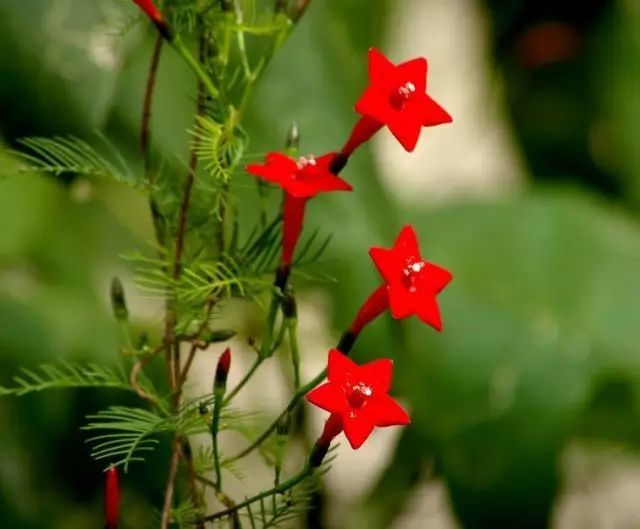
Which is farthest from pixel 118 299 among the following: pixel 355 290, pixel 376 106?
pixel 355 290

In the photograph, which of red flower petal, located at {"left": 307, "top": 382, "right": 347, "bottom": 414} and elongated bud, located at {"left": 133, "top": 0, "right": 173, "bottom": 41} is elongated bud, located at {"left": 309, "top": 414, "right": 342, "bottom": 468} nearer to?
red flower petal, located at {"left": 307, "top": 382, "right": 347, "bottom": 414}

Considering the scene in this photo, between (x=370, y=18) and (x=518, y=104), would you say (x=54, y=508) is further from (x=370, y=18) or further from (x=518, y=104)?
(x=518, y=104)

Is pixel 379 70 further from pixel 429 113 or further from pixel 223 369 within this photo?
pixel 223 369

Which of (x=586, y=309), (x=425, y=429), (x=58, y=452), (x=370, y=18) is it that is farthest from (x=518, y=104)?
(x=58, y=452)

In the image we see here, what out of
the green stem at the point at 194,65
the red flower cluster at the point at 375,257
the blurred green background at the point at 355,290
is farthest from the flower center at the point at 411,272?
the blurred green background at the point at 355,290

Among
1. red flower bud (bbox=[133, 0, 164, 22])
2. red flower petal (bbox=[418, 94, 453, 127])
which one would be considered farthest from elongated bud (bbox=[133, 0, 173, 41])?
red flower petal (bbox=[418, 94, 453, 127])

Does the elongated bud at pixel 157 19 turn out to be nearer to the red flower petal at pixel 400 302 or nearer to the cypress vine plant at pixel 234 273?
the cypress vine plant at pixel 234 273
